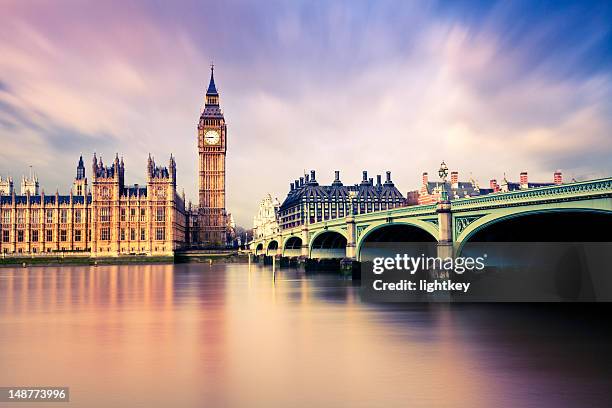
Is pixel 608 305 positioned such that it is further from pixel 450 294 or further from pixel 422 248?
pixel 422 248

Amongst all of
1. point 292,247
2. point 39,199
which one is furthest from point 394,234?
point 39,199

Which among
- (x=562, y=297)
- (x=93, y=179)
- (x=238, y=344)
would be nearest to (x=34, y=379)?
(x=238, y=344)

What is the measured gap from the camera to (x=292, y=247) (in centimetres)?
10119

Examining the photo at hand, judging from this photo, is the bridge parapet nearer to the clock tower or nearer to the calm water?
the calm water

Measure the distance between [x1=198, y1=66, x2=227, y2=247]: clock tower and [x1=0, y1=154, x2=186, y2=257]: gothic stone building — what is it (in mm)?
21490

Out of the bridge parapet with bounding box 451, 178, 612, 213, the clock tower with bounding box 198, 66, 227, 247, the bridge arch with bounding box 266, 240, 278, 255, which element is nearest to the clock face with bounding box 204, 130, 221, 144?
the clock tower with bounding box 198, 66, 227, 247

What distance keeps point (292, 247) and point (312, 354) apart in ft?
261

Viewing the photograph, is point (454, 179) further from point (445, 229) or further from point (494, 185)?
point (445, 229)

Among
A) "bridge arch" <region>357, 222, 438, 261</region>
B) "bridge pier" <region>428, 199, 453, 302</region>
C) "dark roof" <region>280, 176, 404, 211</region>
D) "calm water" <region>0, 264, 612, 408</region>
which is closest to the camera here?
"calm water" <region>0, 264, 612, 408</region>

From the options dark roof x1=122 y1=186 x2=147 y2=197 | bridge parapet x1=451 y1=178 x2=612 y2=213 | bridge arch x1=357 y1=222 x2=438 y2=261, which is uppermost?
dark roof x1=122 y1=186 x2=147 y2=197

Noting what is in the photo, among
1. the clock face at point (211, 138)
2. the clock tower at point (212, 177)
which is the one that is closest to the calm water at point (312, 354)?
the clock tower at point (212, 177)

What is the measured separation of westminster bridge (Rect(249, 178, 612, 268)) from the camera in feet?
87.9

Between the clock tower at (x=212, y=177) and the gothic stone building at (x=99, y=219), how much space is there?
21.5 m

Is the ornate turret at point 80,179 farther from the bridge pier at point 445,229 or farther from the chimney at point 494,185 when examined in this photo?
the bridge pier at point 445,229
